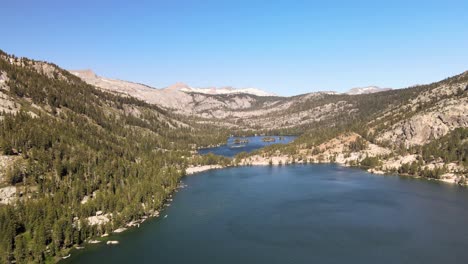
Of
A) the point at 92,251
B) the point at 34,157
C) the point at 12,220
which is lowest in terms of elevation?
the point at 92,251

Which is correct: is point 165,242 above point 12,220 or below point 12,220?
below

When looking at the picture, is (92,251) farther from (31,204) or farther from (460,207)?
(460,207)

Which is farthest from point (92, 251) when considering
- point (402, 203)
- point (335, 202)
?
point (402, 203)

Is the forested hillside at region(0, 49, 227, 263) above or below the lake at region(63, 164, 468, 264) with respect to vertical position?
above

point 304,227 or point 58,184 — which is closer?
point 304,227

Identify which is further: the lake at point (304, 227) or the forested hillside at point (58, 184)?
the forested hillside at point (58, 184)

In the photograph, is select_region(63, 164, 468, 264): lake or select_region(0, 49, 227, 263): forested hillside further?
select_region(0, 49, 227, 263): forested hillside

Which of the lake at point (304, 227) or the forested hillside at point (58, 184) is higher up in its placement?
the forested hillside at point (58, 184)

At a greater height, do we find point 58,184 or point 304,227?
point 58,184
